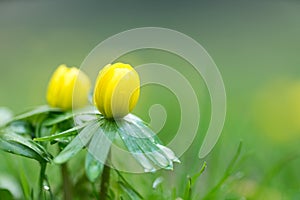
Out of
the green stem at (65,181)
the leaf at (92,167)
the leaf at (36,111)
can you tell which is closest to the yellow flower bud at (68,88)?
the leaf at (36,111)

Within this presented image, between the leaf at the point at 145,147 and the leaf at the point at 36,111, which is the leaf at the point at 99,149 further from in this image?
the leaf at the point at 36,111

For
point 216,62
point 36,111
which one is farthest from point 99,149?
point 216,62

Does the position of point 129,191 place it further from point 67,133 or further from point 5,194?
point 5,194

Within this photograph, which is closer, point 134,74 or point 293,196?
point 134,74

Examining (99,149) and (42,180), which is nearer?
(99,149)

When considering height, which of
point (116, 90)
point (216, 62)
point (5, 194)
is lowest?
point (5, 194)

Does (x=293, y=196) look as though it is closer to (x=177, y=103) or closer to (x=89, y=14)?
(x=177, y=103)

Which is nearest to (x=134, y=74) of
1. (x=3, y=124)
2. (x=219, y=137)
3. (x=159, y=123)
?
(x=3, y=124)
